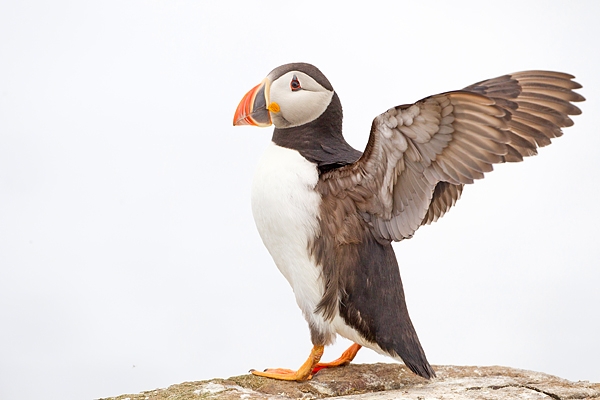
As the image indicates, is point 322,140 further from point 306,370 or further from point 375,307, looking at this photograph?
point 306,370

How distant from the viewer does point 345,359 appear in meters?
5.55

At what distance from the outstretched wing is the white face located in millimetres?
613

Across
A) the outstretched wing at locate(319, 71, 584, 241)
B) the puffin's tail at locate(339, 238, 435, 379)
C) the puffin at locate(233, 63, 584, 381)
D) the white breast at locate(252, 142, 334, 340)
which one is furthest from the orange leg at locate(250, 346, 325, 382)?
the outstretched wing at locate(319, 71, 584, 241)

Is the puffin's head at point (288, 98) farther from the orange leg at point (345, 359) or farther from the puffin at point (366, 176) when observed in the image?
the orange leg at point (345, 359)

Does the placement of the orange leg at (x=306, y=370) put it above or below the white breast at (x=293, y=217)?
below

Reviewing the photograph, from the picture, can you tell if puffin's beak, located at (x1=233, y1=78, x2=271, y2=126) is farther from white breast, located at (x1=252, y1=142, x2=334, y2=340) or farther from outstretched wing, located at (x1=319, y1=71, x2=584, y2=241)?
outstretched wing, located at (x1=319, y1=71, x2=584, y2=241)

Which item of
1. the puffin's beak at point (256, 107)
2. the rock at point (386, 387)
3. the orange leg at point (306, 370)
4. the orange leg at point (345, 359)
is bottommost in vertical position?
the rock at point (386, 387)

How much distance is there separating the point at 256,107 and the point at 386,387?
207 cm

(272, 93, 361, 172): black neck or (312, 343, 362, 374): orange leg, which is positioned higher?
(272, 93, 361, 172): black neck

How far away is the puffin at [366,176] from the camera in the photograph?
4.36 m

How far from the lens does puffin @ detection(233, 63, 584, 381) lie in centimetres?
436

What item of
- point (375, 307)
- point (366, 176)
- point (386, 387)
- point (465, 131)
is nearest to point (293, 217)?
point (366, 176)

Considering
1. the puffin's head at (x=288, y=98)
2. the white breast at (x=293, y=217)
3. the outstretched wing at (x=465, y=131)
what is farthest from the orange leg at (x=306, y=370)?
the puffin's head at (x=288, y=98)

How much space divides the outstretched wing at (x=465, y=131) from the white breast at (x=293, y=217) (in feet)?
1.40
